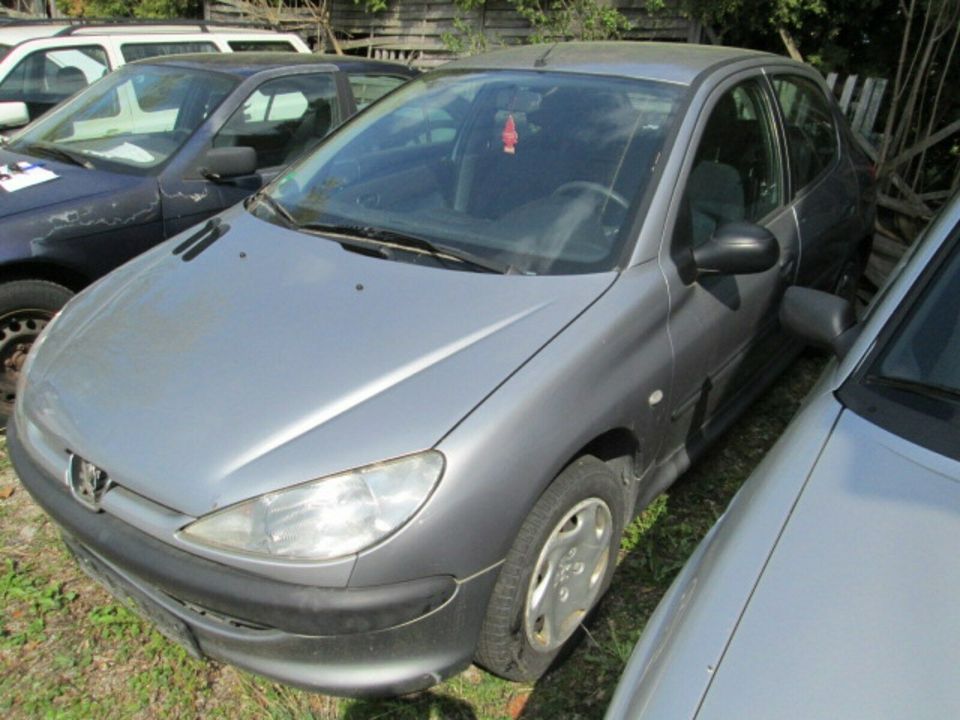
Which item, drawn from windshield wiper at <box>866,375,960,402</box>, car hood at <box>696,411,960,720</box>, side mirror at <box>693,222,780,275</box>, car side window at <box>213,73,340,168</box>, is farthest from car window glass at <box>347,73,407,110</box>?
car hood at <box>696,411,960,720</box>

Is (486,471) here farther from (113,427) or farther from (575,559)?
(113,427)

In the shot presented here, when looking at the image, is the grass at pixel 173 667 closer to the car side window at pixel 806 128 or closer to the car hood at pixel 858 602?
the car hood at pixel 858 602

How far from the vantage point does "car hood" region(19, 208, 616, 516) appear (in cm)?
185

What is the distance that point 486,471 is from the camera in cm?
185

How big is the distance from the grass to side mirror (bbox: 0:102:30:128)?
2987 millimetres

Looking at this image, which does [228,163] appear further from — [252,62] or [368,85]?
[368,85]

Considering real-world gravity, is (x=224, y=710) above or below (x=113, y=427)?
below

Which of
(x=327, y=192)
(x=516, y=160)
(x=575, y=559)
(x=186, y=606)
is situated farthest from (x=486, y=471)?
(x=327, y=192)

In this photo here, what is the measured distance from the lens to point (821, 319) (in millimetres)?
2201

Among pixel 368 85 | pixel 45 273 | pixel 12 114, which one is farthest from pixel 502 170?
pixel 12 114

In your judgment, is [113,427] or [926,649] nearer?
[926,649]

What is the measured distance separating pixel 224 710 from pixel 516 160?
1.94 metres

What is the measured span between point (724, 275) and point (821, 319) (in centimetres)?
52

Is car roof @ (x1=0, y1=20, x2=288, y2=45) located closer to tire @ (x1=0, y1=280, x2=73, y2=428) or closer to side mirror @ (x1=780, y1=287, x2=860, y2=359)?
tire @ (x1=0, y1=280, x2=73, y2=428)
